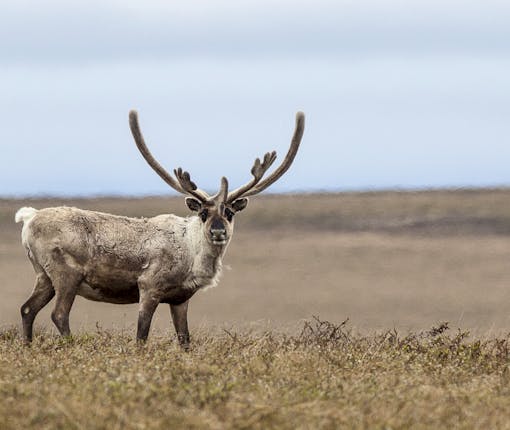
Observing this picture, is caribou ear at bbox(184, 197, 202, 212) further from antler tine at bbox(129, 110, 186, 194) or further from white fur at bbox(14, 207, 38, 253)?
white fur at bbox(14, 207, 38, 253)

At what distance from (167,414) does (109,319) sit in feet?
50.7

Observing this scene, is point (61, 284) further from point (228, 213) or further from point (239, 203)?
point (239, 203)

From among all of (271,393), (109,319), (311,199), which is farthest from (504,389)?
(311,199)

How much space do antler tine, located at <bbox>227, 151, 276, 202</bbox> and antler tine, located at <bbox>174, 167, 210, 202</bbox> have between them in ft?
0.87

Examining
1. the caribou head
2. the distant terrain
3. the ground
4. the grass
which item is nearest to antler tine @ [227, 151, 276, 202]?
the caribou head

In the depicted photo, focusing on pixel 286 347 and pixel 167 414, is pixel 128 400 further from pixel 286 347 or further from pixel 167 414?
pixel 286 347

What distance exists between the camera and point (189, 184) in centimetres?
1207

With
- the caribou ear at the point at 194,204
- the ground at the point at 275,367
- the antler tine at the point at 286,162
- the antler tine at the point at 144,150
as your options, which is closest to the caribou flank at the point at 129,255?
the caribou ear at the point at 194,204

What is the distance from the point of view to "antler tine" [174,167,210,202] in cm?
1199

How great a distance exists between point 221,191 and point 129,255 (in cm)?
108

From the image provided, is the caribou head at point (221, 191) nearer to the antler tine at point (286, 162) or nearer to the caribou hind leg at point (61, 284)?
the antler tine at point (286, 162)

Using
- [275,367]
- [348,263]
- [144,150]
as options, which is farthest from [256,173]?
[348,263]

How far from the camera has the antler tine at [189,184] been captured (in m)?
12.0

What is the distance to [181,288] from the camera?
11867mm
